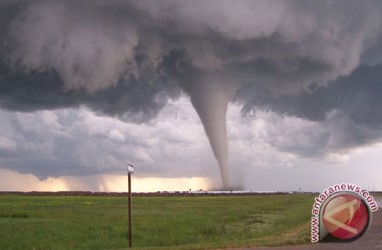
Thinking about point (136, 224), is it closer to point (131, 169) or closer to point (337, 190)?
point (131, 169)

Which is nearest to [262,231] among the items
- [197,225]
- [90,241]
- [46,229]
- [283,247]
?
[197,225]

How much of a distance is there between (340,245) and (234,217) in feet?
93.6

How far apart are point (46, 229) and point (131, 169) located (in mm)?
12912

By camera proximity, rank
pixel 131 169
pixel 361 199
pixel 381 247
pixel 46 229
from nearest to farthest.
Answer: pixel 361 199
pixel 381 247
pixel 131 169
pixel 46 229

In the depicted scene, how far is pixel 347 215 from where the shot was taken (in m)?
15.1

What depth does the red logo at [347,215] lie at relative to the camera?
1463 centimetres

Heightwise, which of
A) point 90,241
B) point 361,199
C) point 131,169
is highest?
point 131,169

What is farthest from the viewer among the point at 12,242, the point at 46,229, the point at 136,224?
the point at 136,224

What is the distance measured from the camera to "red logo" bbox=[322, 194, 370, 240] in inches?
576

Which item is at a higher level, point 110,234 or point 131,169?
point 131,169

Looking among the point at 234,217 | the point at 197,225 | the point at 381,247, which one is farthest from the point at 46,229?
the point at 381,247

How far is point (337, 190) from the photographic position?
576 inches

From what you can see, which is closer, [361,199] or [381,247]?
[361,199]

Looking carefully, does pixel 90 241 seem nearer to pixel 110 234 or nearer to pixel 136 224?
pixel 110 234
